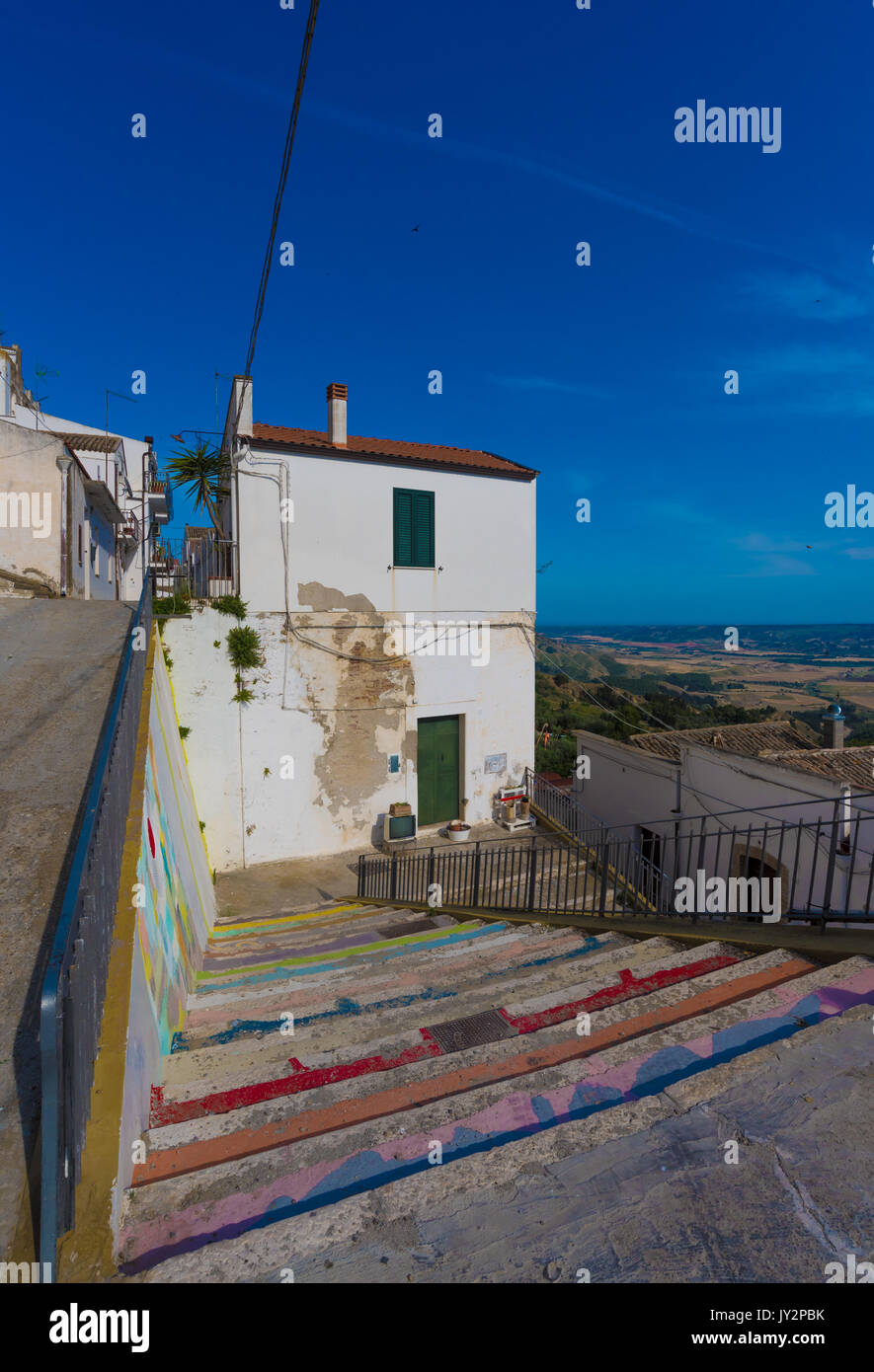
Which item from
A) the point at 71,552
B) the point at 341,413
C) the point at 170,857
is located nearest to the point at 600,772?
the point at 341,413

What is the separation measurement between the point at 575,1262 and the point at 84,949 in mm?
1834

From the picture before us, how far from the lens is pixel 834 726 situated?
577 inches

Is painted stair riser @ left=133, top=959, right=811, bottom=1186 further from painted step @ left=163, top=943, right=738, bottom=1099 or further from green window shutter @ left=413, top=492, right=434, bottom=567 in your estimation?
green window shutter @ left=413, top=492, right=434, bottom=567

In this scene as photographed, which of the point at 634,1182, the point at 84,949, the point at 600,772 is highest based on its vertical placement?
the point at 84,949

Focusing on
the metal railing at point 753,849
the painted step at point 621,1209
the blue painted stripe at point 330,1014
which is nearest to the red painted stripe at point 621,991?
the blue painted stripe at point 330,1014

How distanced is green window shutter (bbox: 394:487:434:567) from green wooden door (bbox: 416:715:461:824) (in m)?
3.41

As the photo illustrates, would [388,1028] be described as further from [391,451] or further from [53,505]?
[53,505]

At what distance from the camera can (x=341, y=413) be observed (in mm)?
12836

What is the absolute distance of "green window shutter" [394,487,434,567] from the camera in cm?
1298

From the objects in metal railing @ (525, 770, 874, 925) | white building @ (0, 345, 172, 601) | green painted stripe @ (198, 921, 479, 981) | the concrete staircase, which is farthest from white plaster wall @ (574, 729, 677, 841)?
white building @ (0, 345, 172, 601)

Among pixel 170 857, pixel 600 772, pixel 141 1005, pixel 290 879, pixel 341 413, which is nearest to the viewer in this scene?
pixel 141 1005

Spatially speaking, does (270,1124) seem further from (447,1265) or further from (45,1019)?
(45,1019)

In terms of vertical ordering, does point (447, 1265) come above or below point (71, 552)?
below

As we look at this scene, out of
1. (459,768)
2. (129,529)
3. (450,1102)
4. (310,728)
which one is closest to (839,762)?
(459,768)
